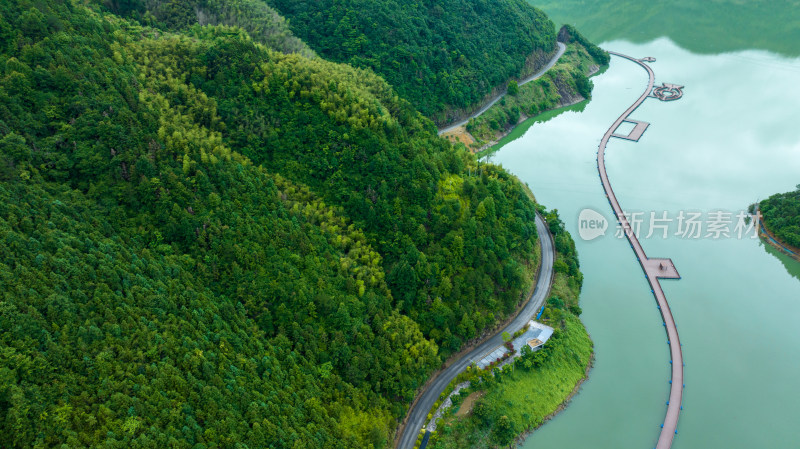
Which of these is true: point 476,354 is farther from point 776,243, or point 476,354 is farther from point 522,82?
point 522,82

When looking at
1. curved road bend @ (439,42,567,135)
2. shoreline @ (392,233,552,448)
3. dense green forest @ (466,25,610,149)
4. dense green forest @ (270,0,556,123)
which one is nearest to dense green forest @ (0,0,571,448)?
shoreline @ (392,233,552,448)

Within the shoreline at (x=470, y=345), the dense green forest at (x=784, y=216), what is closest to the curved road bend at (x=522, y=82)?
the shoreline at (x=470, y=345)

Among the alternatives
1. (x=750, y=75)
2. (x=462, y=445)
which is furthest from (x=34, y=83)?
(x=750, y=75)

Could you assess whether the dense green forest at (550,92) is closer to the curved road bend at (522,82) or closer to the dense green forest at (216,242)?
the curved road bend at (522,82)

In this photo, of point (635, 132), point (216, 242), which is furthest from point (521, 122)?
point (216, 242)

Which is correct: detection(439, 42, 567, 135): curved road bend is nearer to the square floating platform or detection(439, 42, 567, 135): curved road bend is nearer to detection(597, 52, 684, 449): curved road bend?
detection(597, 52, 684, 449): curved road bend
